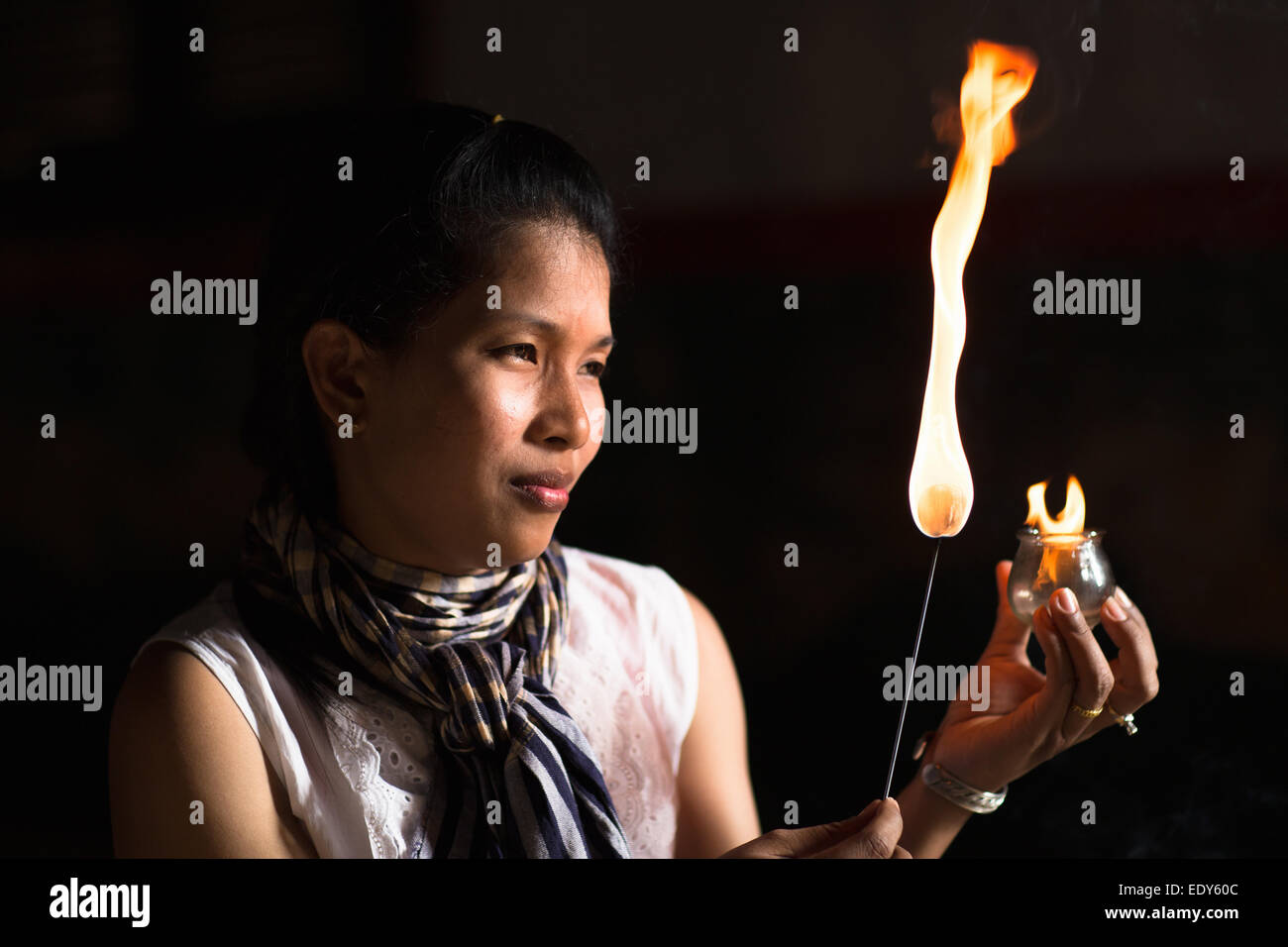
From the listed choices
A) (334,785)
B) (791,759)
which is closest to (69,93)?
(334,785)

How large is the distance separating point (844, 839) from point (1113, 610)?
32 cm

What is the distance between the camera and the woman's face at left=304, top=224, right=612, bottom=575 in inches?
39.8

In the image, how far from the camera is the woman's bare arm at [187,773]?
3.20 ft

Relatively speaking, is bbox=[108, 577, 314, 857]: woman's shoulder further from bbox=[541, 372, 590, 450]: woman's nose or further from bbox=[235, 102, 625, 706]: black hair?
bbox=[541, 372, 590, 450]: woman's nose

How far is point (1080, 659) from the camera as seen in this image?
981 millimetres

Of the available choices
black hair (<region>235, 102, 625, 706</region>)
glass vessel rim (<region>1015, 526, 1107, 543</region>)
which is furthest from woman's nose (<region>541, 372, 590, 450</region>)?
glass vessel rim (<region>1015, 526, 1107, 543</region>)

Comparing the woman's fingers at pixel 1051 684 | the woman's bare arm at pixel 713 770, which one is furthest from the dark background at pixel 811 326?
the woman's fingers at pixel 1051 684

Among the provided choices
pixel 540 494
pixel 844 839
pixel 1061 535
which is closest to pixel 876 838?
pixel 844 839

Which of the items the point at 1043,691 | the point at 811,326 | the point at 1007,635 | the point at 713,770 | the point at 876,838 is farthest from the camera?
the point at 811,326

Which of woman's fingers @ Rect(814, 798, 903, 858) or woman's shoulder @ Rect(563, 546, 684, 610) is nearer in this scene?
woman's fingers @ Rect(814, 798, 903, 858)

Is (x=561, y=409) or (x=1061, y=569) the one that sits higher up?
(x=561, y=409)

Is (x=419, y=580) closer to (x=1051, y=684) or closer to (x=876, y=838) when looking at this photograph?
(x=876, y=838)

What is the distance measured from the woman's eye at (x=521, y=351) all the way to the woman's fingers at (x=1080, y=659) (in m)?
0.53

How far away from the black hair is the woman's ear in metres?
0.01
